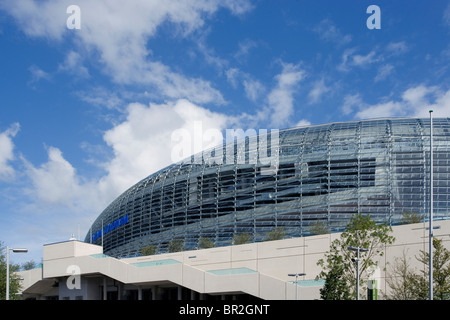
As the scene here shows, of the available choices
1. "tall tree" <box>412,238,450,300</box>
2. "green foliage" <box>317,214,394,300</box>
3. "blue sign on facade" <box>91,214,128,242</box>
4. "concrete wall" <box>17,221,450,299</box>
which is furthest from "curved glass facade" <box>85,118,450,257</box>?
"tall tree" <box>412,238,450,300</box>

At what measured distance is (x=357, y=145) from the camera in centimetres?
5462

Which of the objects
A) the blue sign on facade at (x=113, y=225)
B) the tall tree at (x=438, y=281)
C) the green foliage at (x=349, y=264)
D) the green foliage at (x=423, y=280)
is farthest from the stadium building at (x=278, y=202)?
A: the blue sign on facade at (x=113, y=225)

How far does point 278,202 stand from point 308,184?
3.82 metres

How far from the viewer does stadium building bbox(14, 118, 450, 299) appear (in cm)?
4838

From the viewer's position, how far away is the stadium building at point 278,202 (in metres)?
48.4

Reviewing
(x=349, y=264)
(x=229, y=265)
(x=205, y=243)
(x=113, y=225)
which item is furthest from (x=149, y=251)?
(x=349, y=264)

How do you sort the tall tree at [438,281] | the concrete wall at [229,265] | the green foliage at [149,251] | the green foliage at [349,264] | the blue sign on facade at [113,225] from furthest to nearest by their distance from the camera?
the blue sign on facade at [113,225]
the green foliage at [149,251]
the concrete wall at [229,265]
the green foliage at [349,264]
the tall tree at [438,281]

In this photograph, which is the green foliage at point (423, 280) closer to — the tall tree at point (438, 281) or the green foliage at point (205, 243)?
the tall tree at point (438, 281)

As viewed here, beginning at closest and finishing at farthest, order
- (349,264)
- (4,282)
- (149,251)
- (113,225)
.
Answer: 1. (349,264)
2. (4,282)
3. (149,251)
4. (113,225)

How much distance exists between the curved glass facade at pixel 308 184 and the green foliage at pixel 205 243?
2.65ft

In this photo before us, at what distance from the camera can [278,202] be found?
5578 cm

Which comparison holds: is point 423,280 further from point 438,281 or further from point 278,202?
point 278,202

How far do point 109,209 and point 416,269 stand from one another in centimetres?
5435
